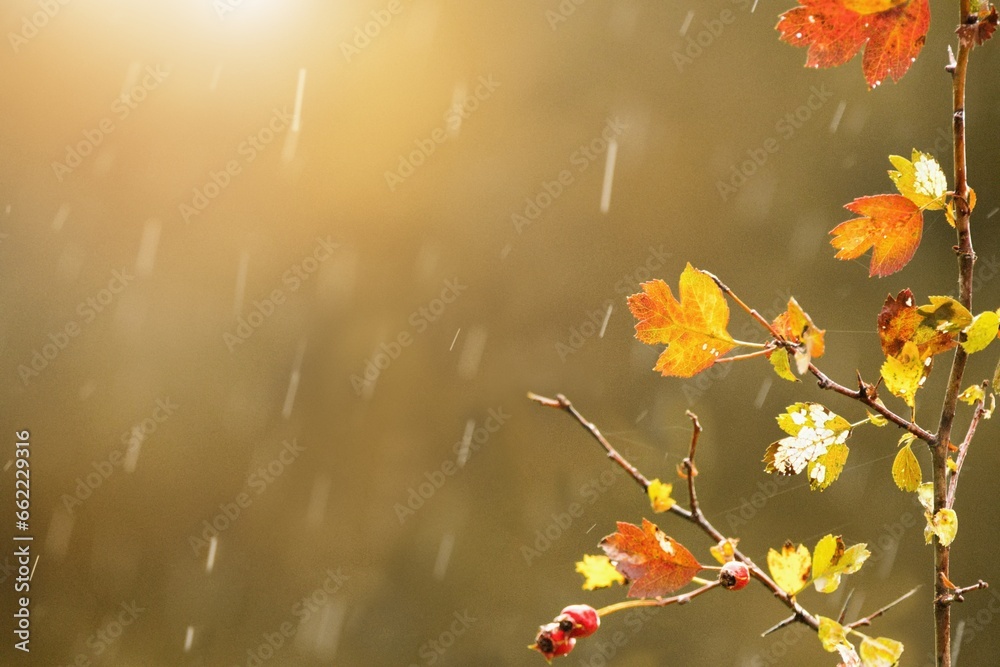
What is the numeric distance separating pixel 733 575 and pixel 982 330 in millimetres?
130

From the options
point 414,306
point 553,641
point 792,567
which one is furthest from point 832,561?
point 414,306

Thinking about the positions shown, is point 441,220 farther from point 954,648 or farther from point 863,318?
point 954,648

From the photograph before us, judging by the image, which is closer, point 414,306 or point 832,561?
point 832,561

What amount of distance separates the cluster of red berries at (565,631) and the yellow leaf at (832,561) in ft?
0.30

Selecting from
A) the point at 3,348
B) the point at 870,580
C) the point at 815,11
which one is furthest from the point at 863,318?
the point at 3,348

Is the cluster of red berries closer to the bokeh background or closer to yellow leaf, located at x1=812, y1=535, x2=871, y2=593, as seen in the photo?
yellow leaf, located at x1=812, y1=535, x2=871, y2=593

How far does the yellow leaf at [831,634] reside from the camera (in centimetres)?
24

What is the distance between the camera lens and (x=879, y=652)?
240 mm

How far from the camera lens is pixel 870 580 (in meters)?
1.26

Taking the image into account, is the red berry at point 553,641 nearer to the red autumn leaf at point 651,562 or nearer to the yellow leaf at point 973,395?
the red autumn leaf at point 651,562

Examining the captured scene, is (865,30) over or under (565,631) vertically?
over

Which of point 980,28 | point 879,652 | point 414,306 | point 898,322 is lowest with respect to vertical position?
point 414,306

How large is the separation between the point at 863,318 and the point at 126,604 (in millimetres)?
1537

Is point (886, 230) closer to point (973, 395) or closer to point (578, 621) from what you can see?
point (973, 395)
